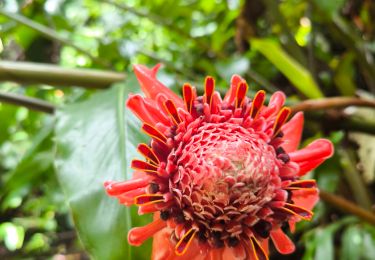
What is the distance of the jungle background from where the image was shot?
0.44 metres

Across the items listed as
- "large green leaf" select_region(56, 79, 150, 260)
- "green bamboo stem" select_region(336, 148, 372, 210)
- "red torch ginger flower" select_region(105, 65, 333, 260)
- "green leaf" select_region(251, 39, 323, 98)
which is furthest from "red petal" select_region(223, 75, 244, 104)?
"green bamboo stem" select_region(336, 148, 372, 210)

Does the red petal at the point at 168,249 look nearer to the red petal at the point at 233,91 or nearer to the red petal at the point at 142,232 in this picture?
the red petal at the point at 142,232

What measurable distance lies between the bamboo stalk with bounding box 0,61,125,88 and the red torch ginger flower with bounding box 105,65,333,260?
0.96 ft

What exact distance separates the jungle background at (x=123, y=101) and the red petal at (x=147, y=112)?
2.9 inches

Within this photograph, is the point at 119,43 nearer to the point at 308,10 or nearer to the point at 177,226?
the point at 308,10

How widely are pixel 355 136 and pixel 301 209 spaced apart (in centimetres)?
74

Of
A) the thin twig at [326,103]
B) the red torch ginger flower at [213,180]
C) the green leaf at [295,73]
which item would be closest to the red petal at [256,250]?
the red torch ginger flower at [213,180]

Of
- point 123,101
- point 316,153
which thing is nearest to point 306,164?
point 316,153

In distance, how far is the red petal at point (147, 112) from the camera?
361 mm

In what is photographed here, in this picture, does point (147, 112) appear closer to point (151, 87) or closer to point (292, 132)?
point (151, 87)

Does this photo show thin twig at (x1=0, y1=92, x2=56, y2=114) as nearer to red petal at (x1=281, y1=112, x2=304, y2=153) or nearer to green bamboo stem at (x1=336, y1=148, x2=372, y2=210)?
red petal at (x1=281, y1=112, x2=304, y2=153)

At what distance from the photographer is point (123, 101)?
1.72 feet

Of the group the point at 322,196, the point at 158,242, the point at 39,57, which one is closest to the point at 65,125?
the point at 158,242

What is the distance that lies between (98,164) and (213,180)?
0.52ft
